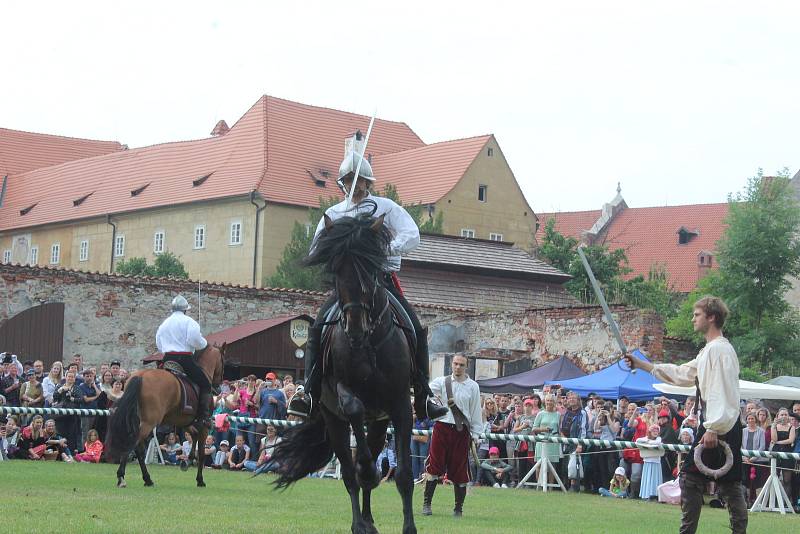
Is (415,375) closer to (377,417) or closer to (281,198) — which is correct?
(377,417)

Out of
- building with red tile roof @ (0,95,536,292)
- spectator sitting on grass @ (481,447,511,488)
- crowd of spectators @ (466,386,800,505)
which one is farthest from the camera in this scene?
building with red tile roof @ (0,95,536,292)

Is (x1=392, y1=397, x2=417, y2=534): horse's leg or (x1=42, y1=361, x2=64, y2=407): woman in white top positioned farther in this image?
(x1=42, y1=361, x2=64, y2=407): woman in white top

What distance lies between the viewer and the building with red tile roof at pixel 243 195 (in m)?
69.8

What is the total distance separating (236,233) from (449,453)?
181ft

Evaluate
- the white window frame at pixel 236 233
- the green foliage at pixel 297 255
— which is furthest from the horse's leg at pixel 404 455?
the white window frame at pixel 236 233

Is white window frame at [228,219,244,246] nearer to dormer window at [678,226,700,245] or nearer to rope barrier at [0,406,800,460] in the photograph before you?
dormer window at [678,226,700,245]

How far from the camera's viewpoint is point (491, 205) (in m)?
75.8

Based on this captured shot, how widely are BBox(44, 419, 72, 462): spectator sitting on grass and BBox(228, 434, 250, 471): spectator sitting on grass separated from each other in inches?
117

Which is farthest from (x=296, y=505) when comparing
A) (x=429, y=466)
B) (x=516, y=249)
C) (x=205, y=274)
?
(x=205, y=274)

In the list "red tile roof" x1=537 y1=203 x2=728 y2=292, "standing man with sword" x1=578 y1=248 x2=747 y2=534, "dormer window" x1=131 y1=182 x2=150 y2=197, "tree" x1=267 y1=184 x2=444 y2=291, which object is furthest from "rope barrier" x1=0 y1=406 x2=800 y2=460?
"red tile roof" x1=537 y1=203 x2=728 y2=292

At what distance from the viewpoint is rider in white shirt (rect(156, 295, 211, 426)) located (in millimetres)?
17609

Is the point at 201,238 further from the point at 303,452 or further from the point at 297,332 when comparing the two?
the point at 303,452

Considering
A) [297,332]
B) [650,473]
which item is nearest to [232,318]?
[297,332]

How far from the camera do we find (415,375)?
10.7 meters
